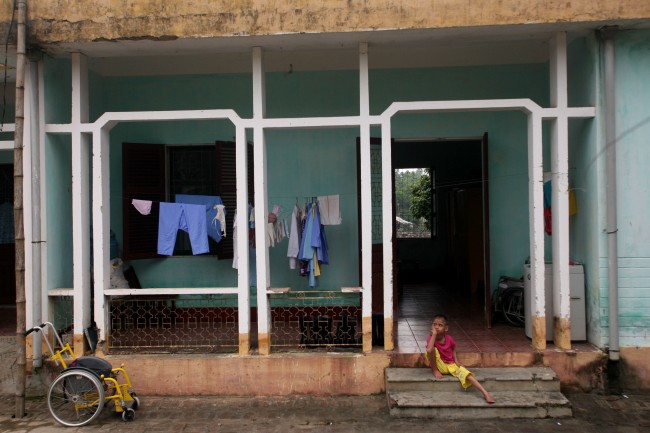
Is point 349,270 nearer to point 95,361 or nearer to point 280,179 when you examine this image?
point 280,179

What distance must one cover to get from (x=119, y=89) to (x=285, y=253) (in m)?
3.50

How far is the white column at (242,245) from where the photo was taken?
19.1ft

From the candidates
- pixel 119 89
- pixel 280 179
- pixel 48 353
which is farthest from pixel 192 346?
pixel 119 89

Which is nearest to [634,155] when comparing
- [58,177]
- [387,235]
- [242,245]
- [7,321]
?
[387,235]

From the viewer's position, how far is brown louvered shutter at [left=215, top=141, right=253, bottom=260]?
7.22m

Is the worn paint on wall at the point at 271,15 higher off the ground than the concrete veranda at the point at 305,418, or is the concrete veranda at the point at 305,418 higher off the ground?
the worn paint on wall at the point at 271,15

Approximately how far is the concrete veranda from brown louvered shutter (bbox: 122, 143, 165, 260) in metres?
2.37

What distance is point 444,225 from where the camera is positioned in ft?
41.9

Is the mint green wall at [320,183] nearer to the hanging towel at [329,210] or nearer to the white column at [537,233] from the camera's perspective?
the hanging towel at [329,210]

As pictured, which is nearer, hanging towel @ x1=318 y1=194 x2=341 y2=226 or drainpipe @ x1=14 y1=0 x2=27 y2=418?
drainpipe @ x1=14 y1=0 x2=27 y2=418

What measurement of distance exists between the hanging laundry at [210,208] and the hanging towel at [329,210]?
1.29 m

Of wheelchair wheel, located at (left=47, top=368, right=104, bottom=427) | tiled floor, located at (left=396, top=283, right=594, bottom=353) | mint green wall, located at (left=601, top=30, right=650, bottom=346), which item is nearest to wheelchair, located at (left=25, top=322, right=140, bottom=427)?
wheelchair wheel, located at (left=47, top=368, right=104, bottom=427)

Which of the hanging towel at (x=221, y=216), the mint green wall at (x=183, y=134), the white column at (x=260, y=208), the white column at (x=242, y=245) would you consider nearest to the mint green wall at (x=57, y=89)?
the mint green wall at (x=183, y=134)

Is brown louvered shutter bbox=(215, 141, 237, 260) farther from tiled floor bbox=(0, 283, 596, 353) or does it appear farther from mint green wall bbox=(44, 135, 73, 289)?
tiled floor bbox=(0, 283, 596, 353)
